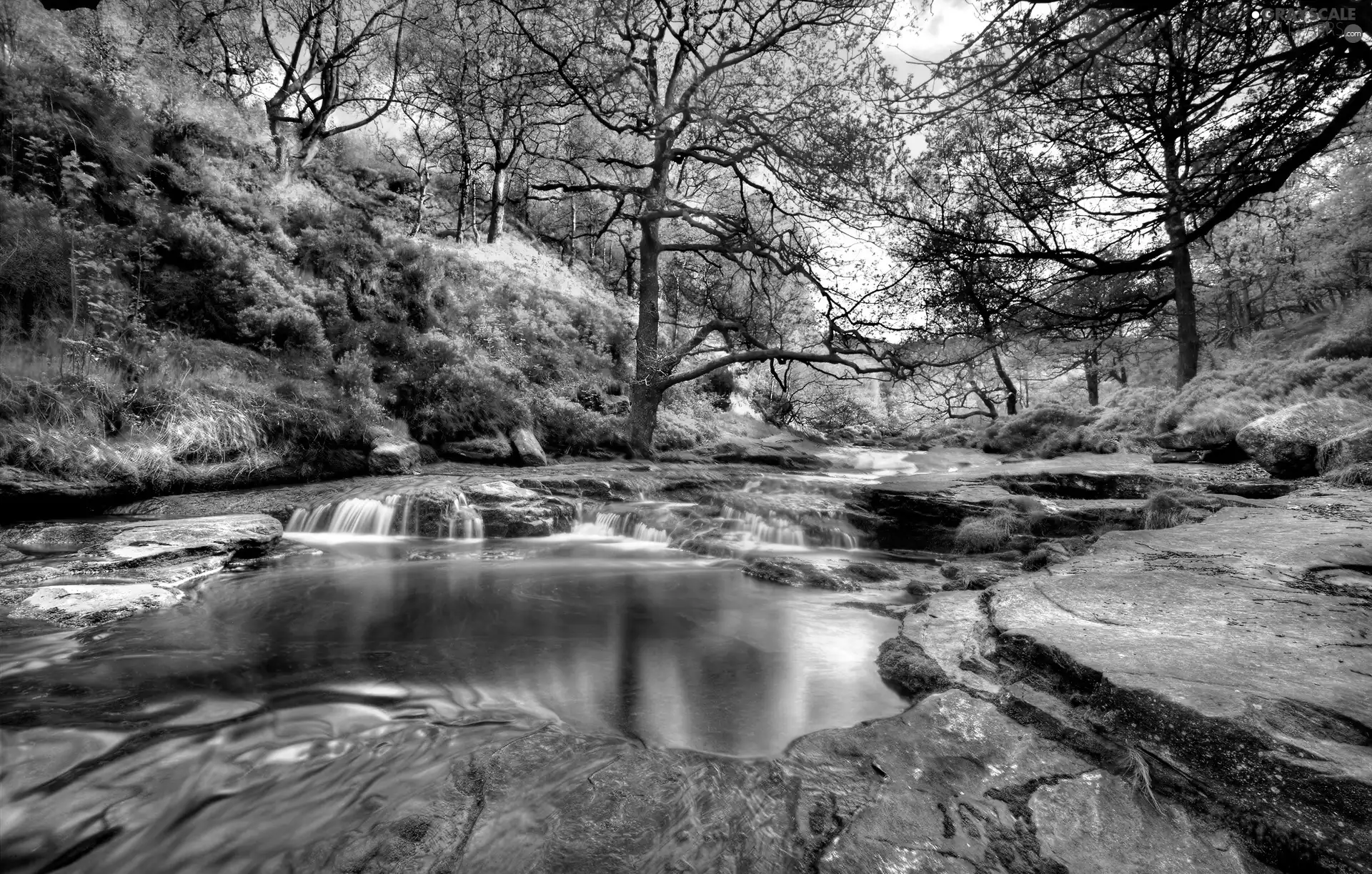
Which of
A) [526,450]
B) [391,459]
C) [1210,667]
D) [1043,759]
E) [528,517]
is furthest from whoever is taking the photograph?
[526,450]

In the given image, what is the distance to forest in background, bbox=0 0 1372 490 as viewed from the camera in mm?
3373

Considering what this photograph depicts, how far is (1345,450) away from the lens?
22.7 ft

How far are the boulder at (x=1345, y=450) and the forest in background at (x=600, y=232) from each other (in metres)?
2.10

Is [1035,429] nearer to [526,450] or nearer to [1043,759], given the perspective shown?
[526,450]

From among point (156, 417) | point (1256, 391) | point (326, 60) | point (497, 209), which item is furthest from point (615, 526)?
point (326, 60)

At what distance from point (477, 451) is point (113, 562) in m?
6.46

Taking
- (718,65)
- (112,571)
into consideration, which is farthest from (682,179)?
(112,571)

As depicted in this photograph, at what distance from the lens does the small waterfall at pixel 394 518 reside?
299 inches

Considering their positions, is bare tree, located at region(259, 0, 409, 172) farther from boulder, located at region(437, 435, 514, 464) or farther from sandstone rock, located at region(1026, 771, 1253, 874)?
sandstone rock, located at region(1026, 771, 1253, 874)

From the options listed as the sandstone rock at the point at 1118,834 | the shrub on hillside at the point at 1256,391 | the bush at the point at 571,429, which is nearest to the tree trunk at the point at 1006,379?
the shrub on hillside at the point at 1256,391

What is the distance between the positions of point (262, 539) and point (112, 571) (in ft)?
4.60

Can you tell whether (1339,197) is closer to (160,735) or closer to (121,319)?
(160,735)

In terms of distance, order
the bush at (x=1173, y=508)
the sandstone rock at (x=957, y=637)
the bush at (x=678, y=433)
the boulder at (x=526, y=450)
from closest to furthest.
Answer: the sandstone rock at (x=957, y=637) < the bush at (x=1173, y=508) < the boulder at (x=526, y=450) < the bush at (x=678, y=433)

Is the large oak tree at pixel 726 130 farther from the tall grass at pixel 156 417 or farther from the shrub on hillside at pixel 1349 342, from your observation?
the shrub on hillside at pixel 1349 342
